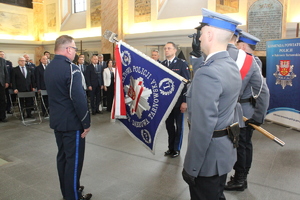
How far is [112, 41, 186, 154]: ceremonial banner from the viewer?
2.95 meters

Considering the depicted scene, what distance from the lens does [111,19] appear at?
11766 millimetres

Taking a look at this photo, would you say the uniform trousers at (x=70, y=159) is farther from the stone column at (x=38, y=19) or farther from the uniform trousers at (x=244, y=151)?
the stone column at (x=38, y=19)

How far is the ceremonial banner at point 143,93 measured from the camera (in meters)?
2.95

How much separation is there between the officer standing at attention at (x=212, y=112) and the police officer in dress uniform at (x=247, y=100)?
90 centimetres

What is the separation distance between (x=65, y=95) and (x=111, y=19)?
1011 centimetres

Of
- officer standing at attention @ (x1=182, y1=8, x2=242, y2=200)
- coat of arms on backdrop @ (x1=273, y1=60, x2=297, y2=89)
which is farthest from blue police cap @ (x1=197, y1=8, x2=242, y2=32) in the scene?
coat of arms on backdrop @ (x1=273, y1=60, x2=297, y2=89)

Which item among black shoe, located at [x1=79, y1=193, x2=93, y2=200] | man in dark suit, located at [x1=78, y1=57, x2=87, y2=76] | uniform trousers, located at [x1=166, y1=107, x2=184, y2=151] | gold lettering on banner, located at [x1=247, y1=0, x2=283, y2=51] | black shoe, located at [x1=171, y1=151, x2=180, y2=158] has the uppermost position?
gold lettering on banner, located at [x1=247, y1=0, x2=283, y2=51]

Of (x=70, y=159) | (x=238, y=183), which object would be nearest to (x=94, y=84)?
(x=70, y=159)

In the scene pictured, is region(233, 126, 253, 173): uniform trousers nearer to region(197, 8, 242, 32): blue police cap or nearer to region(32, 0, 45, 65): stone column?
region(197, 8, 242, 32): blue police cap

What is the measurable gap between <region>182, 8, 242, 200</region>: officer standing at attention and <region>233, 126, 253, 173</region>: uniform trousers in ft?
4.14

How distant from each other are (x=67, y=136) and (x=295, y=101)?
204 inches

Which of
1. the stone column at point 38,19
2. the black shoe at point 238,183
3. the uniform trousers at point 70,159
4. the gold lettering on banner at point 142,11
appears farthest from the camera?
the stone column at point 38,19

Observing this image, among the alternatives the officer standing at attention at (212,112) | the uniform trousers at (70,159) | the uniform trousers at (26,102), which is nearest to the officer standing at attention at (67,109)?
the uniform trousers at (70,159)

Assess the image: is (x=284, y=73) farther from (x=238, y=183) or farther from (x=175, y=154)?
(x=238, y=183)
